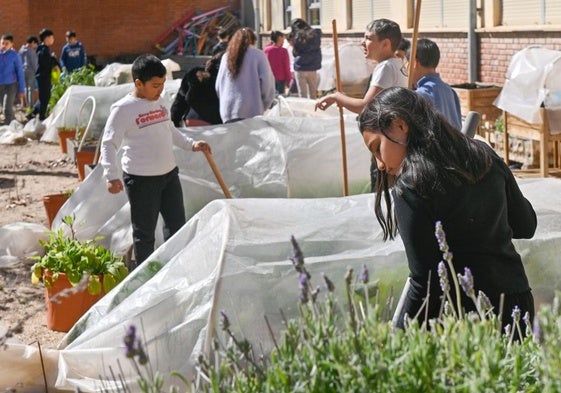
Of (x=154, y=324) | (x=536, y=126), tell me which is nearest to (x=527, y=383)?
(x=154, y=324)

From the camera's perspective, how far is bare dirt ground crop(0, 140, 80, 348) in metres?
6.79

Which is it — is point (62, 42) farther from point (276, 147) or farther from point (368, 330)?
point (368, 330)

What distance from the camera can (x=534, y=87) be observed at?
10.5 m

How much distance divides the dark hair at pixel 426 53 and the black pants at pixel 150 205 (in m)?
1.60

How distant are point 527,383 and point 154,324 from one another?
7.60ft

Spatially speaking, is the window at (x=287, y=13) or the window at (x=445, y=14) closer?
the window at (x=445, y=14)

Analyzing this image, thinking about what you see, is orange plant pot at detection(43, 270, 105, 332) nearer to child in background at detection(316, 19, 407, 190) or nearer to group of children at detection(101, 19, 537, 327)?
child in background at detection(316, 19, 407, 190)

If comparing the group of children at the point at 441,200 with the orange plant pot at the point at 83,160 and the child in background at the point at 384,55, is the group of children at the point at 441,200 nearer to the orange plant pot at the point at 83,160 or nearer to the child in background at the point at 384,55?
the child in background at the point at 384,55

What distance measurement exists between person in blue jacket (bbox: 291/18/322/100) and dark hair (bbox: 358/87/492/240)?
560 inches

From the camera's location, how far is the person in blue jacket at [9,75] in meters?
19.3

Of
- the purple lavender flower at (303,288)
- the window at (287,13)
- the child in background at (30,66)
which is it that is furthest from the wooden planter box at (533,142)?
the window at (287,13)

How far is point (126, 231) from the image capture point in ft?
25.4

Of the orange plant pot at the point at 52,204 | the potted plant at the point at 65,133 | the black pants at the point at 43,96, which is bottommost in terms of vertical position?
the black pants at the point at 43,96

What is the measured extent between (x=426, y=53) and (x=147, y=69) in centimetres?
153
